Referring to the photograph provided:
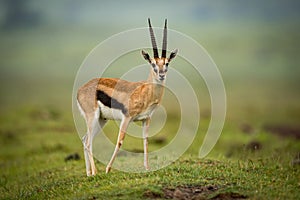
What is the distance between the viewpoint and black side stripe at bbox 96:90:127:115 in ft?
47.6

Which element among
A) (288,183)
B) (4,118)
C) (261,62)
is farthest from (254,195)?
(261,62)

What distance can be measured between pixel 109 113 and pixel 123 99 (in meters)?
0.56

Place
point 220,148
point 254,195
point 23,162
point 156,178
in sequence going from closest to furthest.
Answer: point 254,195
point 156,178
point 23,162
point 220,148

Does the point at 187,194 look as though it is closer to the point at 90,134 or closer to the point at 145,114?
the point at 145,114

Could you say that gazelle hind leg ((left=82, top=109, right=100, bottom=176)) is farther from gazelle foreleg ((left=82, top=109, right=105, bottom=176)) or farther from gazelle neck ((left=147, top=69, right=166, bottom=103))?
gazelle neck ((left=147, top=69, right=166, bottom=103))

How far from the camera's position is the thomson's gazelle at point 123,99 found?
560 inches

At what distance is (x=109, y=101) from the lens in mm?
14719

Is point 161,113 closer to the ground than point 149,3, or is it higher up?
closer to the ground

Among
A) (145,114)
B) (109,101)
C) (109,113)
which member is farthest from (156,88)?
(109,113)

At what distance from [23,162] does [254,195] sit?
13556 mm

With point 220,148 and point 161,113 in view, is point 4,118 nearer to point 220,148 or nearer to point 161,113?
point 161,113

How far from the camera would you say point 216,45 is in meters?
91.6

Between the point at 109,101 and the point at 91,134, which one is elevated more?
the point at 109,101

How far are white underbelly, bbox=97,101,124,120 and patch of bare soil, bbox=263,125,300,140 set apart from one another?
64.0ft
